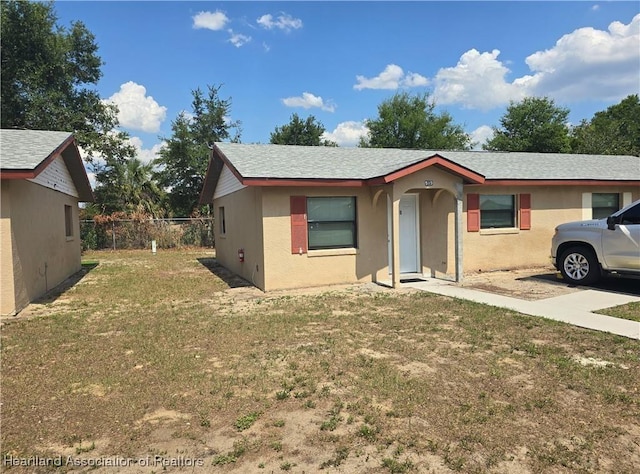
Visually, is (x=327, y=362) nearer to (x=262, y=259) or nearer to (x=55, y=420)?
(x=55, y=420)

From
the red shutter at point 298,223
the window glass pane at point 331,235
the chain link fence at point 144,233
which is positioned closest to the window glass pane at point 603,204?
the window glass pane at point 331,235

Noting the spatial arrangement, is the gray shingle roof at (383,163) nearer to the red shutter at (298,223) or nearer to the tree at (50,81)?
the red shutter at (298,223)

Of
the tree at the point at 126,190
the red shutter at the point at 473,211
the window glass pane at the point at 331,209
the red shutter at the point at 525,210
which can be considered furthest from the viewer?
the tree at the point at 126,190

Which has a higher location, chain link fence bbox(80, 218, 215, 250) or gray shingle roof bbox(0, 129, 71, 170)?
gray shingle roof bbox(0, 129, 71, 170)

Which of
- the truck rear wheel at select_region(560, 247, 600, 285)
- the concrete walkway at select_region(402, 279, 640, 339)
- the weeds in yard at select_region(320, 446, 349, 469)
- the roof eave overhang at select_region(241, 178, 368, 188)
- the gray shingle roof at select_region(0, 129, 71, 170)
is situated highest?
the gray shingle roof at select_region(0, 129, 71, 170)

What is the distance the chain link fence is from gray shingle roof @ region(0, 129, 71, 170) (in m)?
13.2

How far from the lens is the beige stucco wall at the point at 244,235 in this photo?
34.2 ft

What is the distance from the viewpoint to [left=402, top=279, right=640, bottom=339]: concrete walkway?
20.8 feet

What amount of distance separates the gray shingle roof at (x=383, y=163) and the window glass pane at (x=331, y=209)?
67cm

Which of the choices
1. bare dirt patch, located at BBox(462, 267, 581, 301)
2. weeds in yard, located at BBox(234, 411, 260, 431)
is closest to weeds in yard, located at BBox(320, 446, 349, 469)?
weeds in yard, located at BBox(234, 411, 260, 431)

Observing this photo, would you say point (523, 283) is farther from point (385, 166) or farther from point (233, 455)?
point (233, 455)

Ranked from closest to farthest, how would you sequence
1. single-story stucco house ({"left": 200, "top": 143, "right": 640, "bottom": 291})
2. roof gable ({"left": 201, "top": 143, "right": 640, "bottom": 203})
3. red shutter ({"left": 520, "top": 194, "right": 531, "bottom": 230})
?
roof gable ({"left": 201, "top": 143, "right": 640, "bottom": 203})
single-story stucco house ({"left": 200, "top": 143, "right": 640, "bottom": 291})
red shutter ({"left": 520, "top": 194, "right": 531, "bottom": 230})

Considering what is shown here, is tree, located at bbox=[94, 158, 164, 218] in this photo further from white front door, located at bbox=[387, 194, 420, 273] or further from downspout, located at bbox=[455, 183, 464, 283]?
downspout, located at bbox=[455, 183, 464, 283]

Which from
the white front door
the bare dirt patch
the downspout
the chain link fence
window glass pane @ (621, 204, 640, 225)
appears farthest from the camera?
the chain link fence
